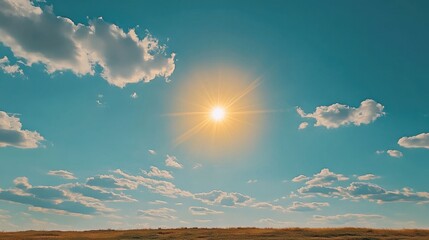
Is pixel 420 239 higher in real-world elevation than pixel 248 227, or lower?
lower

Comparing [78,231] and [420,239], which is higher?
[78,231]

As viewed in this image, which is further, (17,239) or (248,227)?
(248,227)

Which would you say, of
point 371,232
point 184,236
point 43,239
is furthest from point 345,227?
point 43,239

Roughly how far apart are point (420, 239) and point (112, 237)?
129 ft

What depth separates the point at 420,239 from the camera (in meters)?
50.6

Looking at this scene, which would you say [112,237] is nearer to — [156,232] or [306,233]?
[156,232]

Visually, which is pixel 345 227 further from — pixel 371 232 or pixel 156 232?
pixel 156 232

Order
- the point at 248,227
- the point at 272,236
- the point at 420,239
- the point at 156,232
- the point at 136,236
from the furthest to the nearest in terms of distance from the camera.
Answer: the point at 248,227 → the point at 156,232 → the point at 136,236 → the point at 272,236 → the point at 420,239

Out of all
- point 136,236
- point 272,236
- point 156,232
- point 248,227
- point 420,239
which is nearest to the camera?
point 420,239

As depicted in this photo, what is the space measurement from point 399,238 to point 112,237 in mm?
37285

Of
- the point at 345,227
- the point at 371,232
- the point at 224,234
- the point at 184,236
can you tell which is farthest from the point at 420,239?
the point at 184,236

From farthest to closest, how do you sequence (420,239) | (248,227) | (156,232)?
(248,227)
(156,232)
(420,239)

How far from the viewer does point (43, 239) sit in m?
58.4

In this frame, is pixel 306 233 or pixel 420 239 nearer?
pixel 420 239
